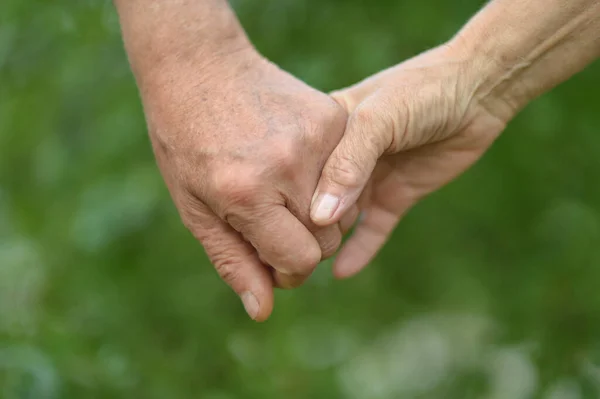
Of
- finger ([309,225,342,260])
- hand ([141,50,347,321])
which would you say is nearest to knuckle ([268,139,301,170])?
hand ([141,50,347,321])

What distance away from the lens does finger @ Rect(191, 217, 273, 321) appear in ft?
4.46

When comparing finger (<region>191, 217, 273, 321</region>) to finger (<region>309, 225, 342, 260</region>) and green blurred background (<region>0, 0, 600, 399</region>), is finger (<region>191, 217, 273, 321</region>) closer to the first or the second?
finger (<region>309, 225, 342, 260</region>)

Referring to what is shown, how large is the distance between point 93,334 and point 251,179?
1.16 metres

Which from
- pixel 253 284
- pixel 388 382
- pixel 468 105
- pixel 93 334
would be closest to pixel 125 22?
pixel 253 284

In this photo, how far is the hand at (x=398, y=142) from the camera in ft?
4.16

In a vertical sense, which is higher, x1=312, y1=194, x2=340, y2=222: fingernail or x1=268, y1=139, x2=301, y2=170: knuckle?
x1=268, y1=139, x2=301, y2=170: knuckle

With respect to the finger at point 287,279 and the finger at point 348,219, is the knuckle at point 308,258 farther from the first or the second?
the finger at point 348,219

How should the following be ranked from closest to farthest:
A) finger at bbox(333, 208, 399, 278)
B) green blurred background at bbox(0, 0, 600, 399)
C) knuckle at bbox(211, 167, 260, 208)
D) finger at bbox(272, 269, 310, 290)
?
knuckle at bbox(211, 167, 260, 208) → finger at bbox(272, 269, 310, 290) → finger at bbox(333, 208, 399, 278) → green blurred background at bbox(0, 0, 600, 399)

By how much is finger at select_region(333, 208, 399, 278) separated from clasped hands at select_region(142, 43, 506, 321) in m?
0.15

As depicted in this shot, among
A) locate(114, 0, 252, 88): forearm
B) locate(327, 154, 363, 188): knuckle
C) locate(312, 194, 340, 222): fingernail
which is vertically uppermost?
locate(114, 0, 252, 88): forearm

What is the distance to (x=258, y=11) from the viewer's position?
2264mm

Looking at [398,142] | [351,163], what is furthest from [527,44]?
[351,163]

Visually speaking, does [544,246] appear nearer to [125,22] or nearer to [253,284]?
[253,284]

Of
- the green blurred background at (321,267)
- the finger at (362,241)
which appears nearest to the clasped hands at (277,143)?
the finger at (362,241)
